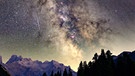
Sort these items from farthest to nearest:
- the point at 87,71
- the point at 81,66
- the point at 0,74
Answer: the point at 0,74
the point at 81,66
the point at 87,71

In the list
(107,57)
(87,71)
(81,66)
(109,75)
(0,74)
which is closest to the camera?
(109,75)

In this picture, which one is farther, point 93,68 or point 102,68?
point 93,68

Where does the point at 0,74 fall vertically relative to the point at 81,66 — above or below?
above

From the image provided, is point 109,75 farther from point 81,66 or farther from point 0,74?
point 0,74

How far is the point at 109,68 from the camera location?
61281 mm

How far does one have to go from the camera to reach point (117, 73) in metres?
66.0

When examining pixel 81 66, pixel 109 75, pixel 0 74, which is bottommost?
pixel 109 75

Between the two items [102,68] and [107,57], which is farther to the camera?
[107,57]

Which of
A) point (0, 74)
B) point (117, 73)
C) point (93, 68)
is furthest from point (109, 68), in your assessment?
point (0, 74)

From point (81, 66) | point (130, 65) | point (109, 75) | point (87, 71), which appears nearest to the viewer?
point (109, 75)

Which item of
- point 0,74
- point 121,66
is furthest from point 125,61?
point 0,74

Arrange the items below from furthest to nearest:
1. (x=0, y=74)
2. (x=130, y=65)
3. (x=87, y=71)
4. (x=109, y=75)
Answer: (x=0, y=74), (x=87, y=71), (x=130, y=65), (x=109, y=75)

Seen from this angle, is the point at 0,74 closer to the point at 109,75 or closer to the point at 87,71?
the point at 87,71

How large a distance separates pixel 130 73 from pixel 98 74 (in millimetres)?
10380
